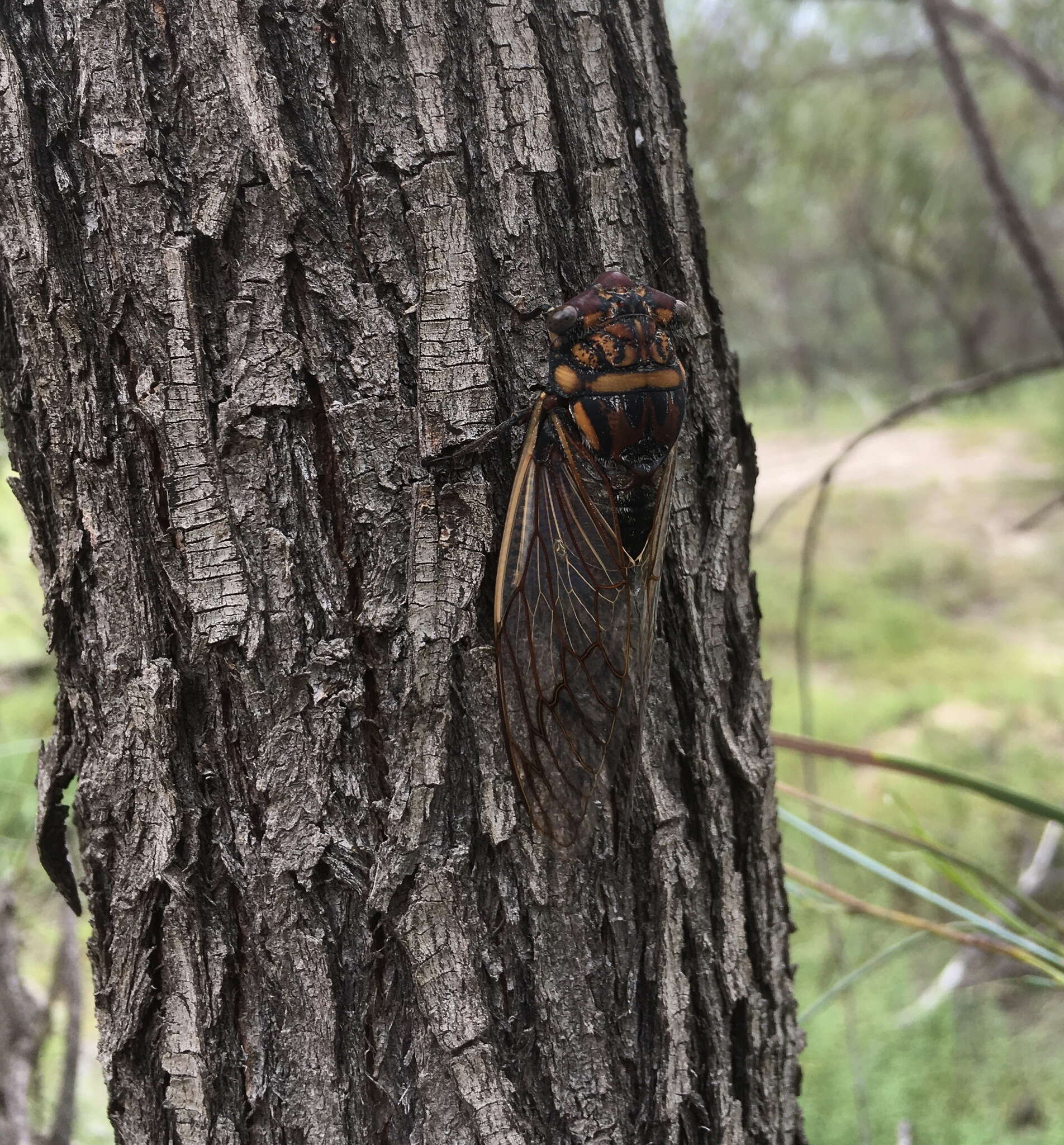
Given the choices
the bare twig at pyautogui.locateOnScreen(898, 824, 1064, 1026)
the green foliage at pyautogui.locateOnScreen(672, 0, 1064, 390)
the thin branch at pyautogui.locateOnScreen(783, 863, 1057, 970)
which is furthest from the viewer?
the green foliage at pyautogui.locateOnScreen(672, 0, 1064, 390)

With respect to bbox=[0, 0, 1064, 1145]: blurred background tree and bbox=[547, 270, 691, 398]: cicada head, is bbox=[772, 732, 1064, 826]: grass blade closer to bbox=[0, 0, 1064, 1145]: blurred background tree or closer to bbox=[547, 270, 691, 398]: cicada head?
bbox=[0, 0, 1064, 1145]: blurred background tree

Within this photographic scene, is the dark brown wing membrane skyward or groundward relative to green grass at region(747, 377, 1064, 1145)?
skyward

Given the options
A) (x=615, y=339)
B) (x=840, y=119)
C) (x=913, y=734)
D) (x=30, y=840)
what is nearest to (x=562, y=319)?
(x=615, y=339)

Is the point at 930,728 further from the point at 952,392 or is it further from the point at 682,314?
the point at 682,314

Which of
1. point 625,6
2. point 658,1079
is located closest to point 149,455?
point 625,6

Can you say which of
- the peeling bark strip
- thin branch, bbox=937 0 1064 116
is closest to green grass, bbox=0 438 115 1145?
the peeling bark strip

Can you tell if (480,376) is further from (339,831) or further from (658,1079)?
(658,1079)

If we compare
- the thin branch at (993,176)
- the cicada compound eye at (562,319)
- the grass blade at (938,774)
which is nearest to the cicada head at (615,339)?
the cicada compound eye at (562,319)
